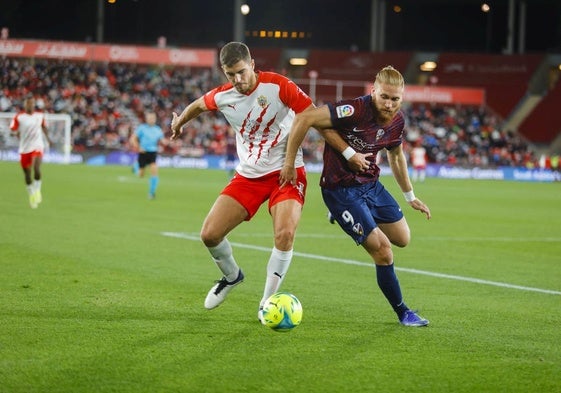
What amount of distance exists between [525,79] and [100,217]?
45.8 m

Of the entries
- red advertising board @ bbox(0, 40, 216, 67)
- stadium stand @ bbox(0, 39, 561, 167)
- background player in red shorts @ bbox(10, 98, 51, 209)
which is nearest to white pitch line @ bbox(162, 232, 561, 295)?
background player in red shorts @ bbox(10, 98, 51, 209)

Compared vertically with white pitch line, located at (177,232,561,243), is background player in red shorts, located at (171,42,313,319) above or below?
above

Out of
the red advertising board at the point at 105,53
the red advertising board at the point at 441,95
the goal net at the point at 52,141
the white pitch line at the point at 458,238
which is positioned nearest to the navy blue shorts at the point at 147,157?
the white pitch line at the point at 458,238

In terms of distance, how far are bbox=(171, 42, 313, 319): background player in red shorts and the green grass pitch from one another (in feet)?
2.34

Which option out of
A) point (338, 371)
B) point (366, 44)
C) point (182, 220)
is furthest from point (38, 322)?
point (366, 44)

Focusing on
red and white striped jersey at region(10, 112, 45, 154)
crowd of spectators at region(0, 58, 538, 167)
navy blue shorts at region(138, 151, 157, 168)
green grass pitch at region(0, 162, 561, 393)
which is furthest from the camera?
crowd of spectators at region(0, 58, 538, 167)

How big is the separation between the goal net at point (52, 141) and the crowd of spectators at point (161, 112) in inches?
45.9

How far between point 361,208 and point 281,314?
3.92 feet

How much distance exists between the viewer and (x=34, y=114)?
22469 mm

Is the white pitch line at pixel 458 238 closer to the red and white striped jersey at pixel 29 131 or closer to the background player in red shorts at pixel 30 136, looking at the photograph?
the background player in red shorts at pixel 30 136

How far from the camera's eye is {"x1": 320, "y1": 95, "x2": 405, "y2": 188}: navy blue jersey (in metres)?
8.00

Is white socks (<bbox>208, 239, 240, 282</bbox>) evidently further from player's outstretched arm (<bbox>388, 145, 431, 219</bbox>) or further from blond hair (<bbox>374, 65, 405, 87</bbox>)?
blond hair (<bbox>374, 65, 405, 87</bbox>)

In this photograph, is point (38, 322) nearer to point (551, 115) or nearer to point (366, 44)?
point (551, 115)

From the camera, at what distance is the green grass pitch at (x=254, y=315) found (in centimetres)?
610
